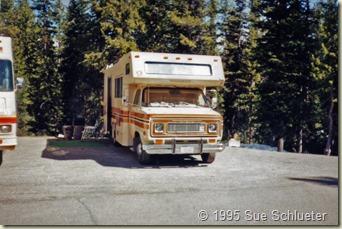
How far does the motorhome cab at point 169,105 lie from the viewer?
30.6 ft

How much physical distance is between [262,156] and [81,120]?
9.25 m

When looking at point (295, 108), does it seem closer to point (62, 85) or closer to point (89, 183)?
point (89, 183)

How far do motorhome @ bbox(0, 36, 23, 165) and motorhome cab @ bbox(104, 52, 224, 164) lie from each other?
3.02 meters

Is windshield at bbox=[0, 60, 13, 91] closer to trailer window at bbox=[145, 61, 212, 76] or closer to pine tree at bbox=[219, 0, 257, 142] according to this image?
trailer window at bbox=[145, 61, 212, 76]

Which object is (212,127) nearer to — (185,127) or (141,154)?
(185,127)

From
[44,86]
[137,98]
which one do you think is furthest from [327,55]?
[44,86]

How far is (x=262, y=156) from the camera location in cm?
1193

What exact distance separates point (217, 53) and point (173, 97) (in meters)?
19.9

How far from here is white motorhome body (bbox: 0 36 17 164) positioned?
824cm

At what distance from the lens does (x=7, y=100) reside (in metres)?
8.50

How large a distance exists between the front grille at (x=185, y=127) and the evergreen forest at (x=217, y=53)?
7.13 metres

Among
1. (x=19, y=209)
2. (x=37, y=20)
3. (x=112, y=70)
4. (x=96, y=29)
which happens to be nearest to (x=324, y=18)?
(x=112, y=70)

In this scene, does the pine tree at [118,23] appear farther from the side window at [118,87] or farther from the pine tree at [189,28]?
the side window at [118,87]

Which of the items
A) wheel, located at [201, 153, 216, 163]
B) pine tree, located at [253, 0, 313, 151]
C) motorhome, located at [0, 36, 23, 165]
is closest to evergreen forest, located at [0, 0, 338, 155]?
pine tree, located at [253, 0, 313, 151]
